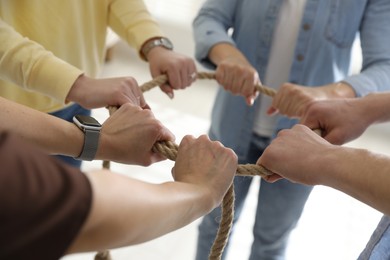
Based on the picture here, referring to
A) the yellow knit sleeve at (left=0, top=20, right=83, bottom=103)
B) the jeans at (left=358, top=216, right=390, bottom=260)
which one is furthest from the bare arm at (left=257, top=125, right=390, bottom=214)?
the yellow knit sleeve at (left=0, top=20, right=83, bottom=103)

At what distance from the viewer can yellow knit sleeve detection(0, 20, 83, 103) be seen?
660 millimetres

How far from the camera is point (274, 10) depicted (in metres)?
0.83

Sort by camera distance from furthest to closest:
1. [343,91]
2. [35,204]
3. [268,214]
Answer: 1. [268,214]
2. [343,91]
3. [35,204]

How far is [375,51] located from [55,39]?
582 millimetres

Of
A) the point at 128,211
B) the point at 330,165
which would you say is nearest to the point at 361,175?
the point at 330,165

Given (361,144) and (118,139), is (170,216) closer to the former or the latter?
(118,139)

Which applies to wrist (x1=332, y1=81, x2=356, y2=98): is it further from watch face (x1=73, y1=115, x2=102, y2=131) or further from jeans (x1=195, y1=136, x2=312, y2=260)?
watch face (x1=73, y1=115, x2=102, y2=131)

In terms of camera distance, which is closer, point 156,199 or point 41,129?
point 156,199

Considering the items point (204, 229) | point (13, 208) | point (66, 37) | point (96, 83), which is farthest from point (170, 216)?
point (204, 229)

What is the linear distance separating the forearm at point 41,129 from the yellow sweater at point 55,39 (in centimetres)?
10

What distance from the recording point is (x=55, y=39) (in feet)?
2.47

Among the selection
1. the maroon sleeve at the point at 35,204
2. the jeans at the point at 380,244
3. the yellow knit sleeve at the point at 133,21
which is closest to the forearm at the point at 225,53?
the yellow knit sleeve at the point at 133,21

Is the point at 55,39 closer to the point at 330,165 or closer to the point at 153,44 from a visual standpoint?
the point at 153,44

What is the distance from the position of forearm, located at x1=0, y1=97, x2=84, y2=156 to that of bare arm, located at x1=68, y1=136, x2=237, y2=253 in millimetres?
155
